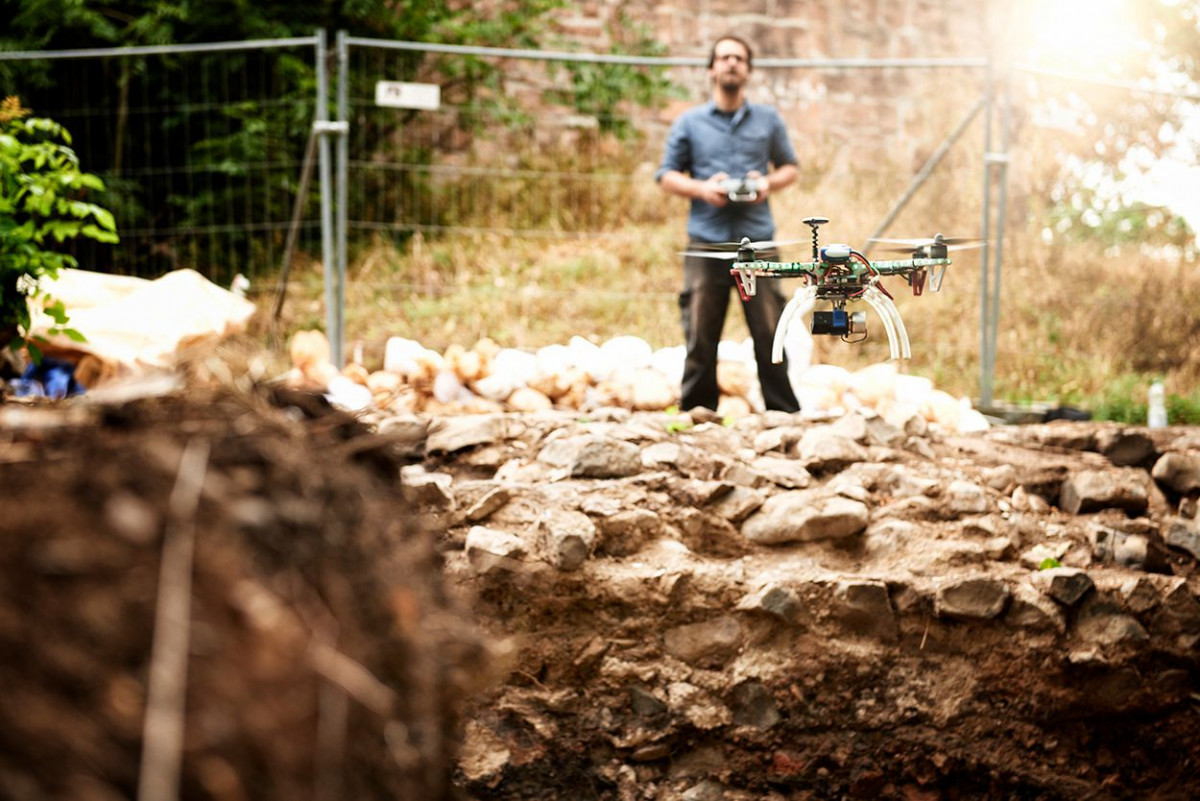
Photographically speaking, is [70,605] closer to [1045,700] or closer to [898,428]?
[1045,700]

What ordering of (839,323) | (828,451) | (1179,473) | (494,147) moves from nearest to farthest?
(839,323) → (828,451) → (1179,473) → (494,147)

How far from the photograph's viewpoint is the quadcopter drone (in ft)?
5.19

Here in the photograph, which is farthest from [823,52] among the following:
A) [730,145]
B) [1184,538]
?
[1184,538]

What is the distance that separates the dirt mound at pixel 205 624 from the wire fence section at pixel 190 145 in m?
6.28

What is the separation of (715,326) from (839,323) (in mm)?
1900

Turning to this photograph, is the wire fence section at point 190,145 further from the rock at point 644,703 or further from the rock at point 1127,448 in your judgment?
the rock at point 1127,448

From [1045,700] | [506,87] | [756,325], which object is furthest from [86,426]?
[506,87]

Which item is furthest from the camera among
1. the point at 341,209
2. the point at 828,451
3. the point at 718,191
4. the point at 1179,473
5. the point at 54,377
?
the point at 341,209

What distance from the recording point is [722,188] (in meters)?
2.54

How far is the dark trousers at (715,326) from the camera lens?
2479mm

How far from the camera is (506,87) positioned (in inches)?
343

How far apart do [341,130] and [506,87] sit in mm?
3000

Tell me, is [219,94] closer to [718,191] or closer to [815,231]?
[718,191]

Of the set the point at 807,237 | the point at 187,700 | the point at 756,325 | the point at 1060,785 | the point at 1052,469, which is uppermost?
the point at 807,237
